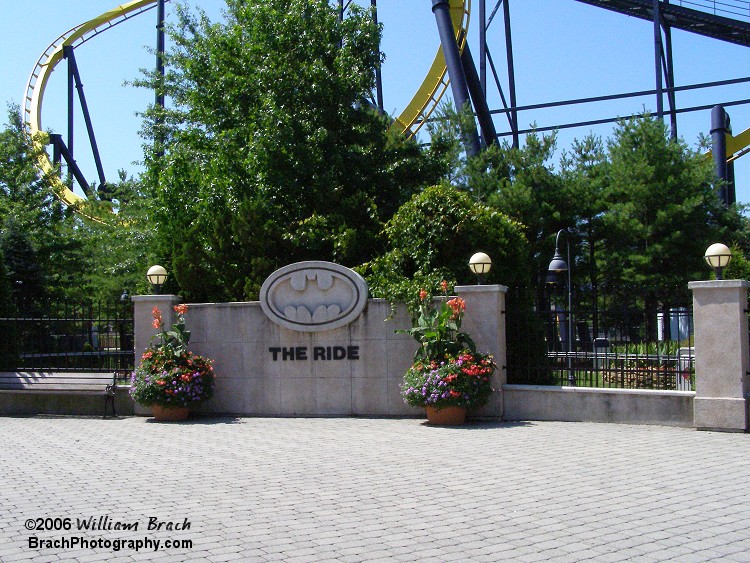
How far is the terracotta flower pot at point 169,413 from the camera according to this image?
13219 mm

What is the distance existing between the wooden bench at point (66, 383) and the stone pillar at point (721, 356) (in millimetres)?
9394

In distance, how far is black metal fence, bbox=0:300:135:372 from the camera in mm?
14844

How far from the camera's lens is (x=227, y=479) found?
8.16m

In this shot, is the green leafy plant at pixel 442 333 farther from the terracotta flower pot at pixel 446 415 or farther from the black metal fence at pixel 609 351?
the black metal fence at pixel 609 351

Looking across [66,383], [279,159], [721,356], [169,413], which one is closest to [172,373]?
[169,413]

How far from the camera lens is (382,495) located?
24.1ft

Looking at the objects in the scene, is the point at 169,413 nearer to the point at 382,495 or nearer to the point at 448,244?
the point at 448,244

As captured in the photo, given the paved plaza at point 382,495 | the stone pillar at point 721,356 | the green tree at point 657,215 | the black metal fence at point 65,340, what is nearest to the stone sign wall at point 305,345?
the black metal fence at point 65,340

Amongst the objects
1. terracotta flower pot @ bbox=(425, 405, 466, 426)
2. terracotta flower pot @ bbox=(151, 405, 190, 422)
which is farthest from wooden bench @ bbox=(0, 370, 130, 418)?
terracotta flower pot @ bbox=(425, 405, 466, 426)

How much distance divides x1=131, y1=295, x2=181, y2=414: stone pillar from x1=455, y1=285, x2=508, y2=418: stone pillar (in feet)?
16.4

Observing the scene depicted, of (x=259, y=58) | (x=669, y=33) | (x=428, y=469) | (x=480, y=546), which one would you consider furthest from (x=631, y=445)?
(x=669, y=33)

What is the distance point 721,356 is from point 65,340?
36.7 feet

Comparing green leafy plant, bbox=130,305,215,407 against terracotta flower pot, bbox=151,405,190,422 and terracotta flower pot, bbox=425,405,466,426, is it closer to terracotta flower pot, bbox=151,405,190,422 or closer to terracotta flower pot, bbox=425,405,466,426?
terracotta flower pot, bbox=151,405,190,422

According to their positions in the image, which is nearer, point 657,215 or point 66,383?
point 66,383
